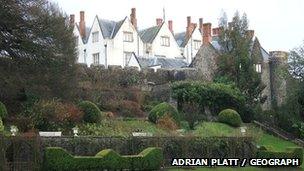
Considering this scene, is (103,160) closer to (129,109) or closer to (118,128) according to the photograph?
(118,128)

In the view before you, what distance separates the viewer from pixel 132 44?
225 ft

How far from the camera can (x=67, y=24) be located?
4706 cm

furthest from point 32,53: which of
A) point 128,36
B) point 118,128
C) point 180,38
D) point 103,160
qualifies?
point 180,38

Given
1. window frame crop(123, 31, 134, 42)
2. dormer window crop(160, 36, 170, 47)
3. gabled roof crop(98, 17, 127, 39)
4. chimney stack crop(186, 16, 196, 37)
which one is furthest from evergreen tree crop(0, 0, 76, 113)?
chimney stack crop(186, 16, 196, 37)

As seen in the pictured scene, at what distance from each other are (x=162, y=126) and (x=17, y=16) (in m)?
12.3

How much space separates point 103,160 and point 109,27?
4138cm

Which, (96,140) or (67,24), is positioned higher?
(67,24)

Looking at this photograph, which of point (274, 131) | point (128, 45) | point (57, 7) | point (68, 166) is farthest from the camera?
point (128, 45)

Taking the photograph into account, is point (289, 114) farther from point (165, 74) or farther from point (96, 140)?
point (96, 140)

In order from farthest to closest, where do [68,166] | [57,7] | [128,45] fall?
[128,45], [57,7], [68,166]

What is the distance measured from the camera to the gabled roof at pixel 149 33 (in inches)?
2803

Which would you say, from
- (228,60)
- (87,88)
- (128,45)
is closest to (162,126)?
(87,88)

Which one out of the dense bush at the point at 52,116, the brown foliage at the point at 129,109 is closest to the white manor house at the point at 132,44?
the brown foliage at the point at 129,109

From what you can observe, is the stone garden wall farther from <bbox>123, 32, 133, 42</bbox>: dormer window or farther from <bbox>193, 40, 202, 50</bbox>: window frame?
<bbox>193, 40, 202, 50</bbox>: window frame
